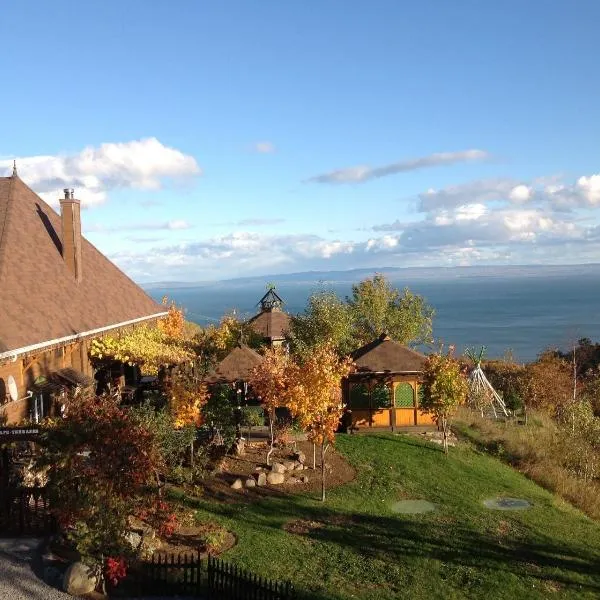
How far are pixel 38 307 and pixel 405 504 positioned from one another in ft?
50.5

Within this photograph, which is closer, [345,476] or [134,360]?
[345,476]

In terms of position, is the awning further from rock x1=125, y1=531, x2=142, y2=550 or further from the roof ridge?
rock x1=125, y1=531, x2=142, y2=550

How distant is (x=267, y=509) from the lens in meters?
17.1

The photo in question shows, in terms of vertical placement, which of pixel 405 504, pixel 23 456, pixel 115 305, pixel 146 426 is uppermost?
pixel 115 305

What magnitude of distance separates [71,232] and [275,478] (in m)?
16.1

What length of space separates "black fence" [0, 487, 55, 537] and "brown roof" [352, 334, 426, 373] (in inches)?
603

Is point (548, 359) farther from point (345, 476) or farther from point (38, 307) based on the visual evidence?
point (38, 307)

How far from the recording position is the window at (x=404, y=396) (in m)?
27.3

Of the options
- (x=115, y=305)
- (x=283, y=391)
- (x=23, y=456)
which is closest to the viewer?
(x=23, y=456)

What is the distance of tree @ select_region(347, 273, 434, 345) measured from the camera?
44281 millimetres

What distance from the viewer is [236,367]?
2598 cm

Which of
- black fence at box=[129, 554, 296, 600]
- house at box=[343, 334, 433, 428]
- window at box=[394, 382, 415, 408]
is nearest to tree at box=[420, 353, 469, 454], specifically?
house at box=[343, 334, 433, 428]

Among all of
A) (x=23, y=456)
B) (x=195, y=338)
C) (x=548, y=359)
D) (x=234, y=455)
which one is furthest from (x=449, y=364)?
(x=548, y=359)

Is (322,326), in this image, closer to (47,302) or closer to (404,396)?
(404,396)
